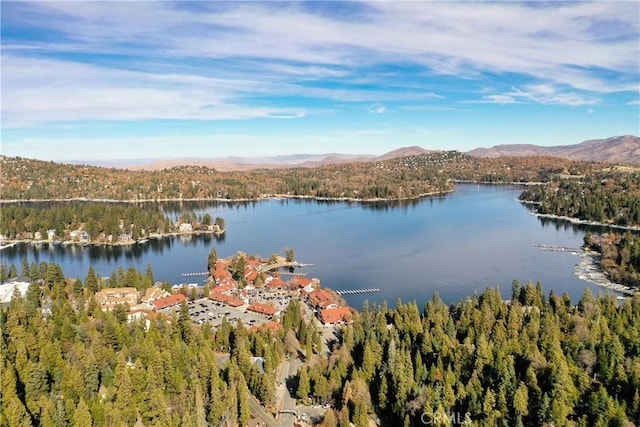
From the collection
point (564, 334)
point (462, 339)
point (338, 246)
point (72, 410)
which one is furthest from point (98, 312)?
point (338, 246)

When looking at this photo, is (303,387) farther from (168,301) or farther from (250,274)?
(250,274)

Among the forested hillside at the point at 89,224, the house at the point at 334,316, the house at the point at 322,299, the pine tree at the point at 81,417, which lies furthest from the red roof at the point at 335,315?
the forested hillside at the point at 89,224

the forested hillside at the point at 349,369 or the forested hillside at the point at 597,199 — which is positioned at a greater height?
the forested hillside at the point at 597,199

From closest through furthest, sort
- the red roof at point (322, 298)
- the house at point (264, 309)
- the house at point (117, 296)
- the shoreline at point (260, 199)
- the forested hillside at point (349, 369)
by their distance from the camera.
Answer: the forested hillside at point (349, 369)
the house at point (264, 309)
the red roof at point (322, 298)
the house at point (117, 296)
the shoreline at point (260, 199)

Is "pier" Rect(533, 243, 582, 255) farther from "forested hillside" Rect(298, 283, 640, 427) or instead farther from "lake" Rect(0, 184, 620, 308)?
"forested hillside" Rect(298, 283, 640, 427)

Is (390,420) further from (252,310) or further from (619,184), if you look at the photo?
(619,184)

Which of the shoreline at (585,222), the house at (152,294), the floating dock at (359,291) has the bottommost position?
the floating dock at (359,291)

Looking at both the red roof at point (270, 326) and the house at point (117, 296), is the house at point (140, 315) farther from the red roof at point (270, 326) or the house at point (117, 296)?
the red roof at point (270, 326)
